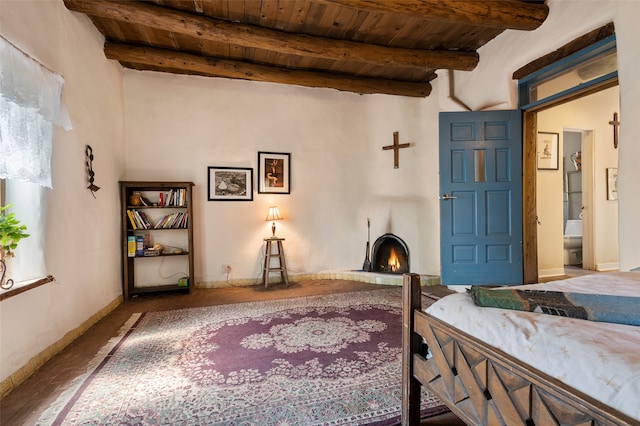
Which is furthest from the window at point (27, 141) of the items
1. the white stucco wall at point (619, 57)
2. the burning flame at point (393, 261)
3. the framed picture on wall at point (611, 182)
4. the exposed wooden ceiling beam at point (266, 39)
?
the framed picture on wall at point (611, 182)

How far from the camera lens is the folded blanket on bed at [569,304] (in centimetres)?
95

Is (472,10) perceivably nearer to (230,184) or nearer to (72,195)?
(230,184)

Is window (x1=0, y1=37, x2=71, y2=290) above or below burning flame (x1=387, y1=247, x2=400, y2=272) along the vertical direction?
above

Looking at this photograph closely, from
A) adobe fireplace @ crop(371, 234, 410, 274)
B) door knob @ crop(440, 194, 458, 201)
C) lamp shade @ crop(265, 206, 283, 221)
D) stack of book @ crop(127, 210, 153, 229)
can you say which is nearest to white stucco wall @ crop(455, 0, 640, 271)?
door knob @ crop(440, 194, 458, 201)

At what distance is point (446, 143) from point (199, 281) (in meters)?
3.66

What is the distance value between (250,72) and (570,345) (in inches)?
161

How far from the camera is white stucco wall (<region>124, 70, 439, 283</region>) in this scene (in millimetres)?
4016

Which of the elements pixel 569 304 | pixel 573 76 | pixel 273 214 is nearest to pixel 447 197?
pixel 573 76

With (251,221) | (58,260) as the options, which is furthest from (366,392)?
(251,221)

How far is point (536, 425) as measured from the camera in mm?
781

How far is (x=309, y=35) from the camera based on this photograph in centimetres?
329

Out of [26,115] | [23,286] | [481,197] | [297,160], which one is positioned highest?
[297,160]

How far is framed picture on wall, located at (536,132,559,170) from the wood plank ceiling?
1.69m

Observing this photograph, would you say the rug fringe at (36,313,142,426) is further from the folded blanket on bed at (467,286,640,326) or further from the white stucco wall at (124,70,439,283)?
the folded blanket on bed at (467,286,640,326)
